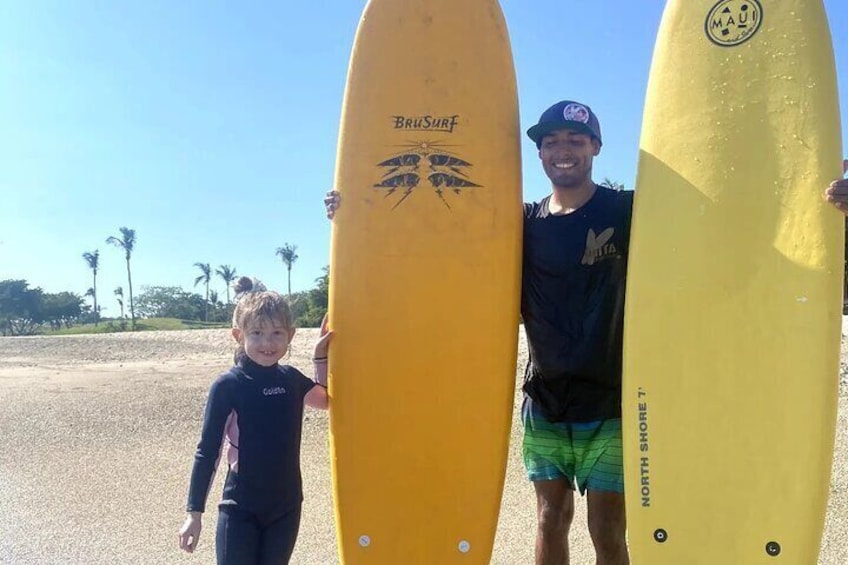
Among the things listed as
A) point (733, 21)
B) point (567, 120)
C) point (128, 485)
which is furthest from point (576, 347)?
point (128, 485)

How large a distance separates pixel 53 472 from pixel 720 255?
4.53 m

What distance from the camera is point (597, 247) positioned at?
2486mm

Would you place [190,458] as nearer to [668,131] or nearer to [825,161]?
[668,131]

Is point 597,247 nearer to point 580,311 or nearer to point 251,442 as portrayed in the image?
point 580,311

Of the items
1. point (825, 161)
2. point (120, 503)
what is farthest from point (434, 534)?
point (120, 503)

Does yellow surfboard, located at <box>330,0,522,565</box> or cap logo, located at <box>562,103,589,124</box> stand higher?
cap logo, located at <box>562,103,589,124</box>

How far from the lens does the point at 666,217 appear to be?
2.56 metres

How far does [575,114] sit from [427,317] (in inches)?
37.9

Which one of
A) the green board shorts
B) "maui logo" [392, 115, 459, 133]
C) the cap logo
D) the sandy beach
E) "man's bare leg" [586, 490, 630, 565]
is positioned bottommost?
the sandy beach

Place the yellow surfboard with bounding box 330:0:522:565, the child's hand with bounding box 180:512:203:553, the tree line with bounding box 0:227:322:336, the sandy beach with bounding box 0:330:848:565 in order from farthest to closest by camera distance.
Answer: the tree line with bounding box 0:227:322:336 < the sandy beach with bounding box 0:330:848:565 < the yellow surfboard with bounding box 330:0:522:565 < the child's hand with bounding box 180:512:203:553

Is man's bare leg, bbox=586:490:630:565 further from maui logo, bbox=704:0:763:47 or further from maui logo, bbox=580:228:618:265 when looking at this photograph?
maui logo, bbox=704:0:763:47

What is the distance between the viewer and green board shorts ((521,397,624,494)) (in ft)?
8.17

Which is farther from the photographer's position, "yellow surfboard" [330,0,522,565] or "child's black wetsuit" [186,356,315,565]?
"yellow surfboard" [330,0,522,565]

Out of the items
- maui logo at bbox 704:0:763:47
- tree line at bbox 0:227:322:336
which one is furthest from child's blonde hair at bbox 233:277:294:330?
tree line at bbox 0:227:322:336
